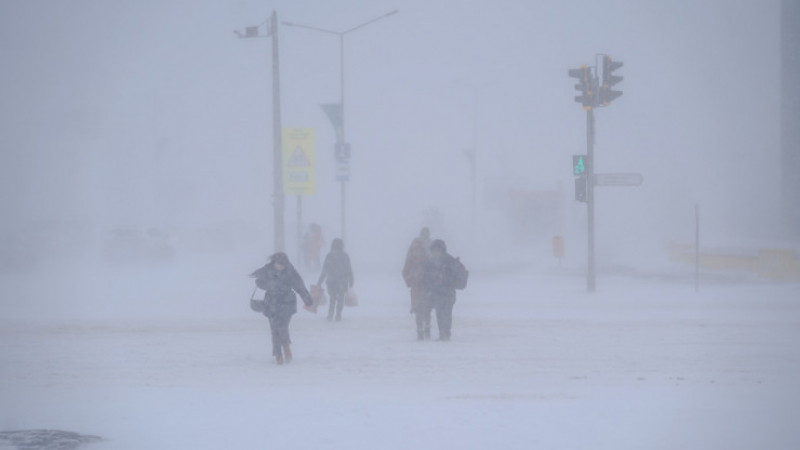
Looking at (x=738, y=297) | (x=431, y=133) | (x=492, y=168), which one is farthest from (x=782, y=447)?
(x=431, y=133)

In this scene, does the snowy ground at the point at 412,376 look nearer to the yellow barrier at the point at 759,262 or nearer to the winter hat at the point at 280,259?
the winter hat at the point at 280,259

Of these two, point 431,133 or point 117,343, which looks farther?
point 431,133

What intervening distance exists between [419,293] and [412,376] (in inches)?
141

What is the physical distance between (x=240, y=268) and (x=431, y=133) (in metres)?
131

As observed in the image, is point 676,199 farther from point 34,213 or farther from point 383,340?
point 383,340

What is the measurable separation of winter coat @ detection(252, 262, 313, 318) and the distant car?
27.3 metres

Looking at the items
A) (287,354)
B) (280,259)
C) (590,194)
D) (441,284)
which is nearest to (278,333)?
(287,354)

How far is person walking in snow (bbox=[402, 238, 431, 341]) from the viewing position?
15.1 meters

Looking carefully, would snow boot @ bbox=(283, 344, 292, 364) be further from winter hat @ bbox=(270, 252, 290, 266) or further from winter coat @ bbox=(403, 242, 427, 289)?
winter coat @ bbox=(403, 242, 427, 289)

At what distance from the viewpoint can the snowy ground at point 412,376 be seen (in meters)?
8.42

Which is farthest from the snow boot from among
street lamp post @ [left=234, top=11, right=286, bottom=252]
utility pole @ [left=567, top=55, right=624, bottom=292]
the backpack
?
utility pole @ [left=567, top=55, right=624, bottom=292]

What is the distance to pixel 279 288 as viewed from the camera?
12867mm

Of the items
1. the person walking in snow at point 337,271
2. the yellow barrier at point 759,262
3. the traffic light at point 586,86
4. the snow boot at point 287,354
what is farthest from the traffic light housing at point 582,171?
the snow boot at point 287,354

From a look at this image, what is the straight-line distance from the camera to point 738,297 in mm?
22688
